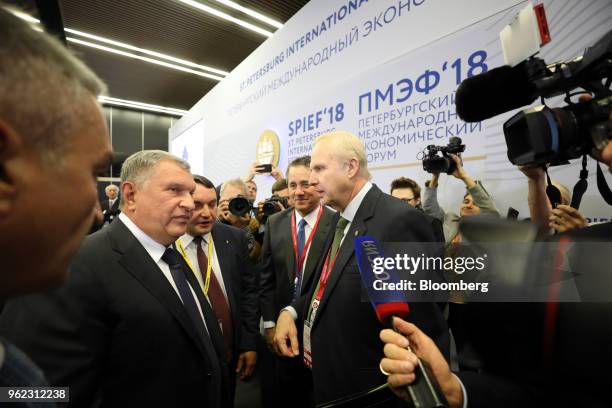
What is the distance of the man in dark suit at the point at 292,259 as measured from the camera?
1.86 meters

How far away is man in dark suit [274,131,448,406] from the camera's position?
127 centimetres

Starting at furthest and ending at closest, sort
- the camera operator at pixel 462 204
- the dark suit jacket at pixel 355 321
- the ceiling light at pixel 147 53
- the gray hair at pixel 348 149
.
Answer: the ceiling light at pixel 147 53
the camera operator at pixel 462 204
the gray hair at pixel 348 149
the dark suit jacket at pixel 355 321

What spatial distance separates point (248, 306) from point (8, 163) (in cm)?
178

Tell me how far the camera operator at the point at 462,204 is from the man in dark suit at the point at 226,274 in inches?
49.3

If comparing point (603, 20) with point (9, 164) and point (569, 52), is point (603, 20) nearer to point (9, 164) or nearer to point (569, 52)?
point (569, 52)

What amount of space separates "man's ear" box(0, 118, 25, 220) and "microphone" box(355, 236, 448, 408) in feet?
1.87

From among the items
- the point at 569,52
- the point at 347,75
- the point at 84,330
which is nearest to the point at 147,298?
the point at 84,330

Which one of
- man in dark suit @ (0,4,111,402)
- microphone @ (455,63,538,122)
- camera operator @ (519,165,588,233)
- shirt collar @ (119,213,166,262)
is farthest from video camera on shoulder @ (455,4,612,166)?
shirt collar @ (119,213,166,262)

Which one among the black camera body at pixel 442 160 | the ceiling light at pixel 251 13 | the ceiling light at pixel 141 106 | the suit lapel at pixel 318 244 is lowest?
the suit lapel at pixel 318 244

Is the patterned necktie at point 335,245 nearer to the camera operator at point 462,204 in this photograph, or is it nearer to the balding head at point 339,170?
the balding head at point 339,170

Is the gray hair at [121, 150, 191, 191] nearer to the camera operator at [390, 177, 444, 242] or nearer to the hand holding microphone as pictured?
the hand holding microphone

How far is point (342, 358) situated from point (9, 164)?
49.0 inches

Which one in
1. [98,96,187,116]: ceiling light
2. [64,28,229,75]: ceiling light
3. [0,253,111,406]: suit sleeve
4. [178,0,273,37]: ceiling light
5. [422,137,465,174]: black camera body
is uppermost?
[98,96,187,116]: ceiling light

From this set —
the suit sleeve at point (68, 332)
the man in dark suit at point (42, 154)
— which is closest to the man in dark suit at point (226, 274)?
the suit sleeve at point (68, 332)
